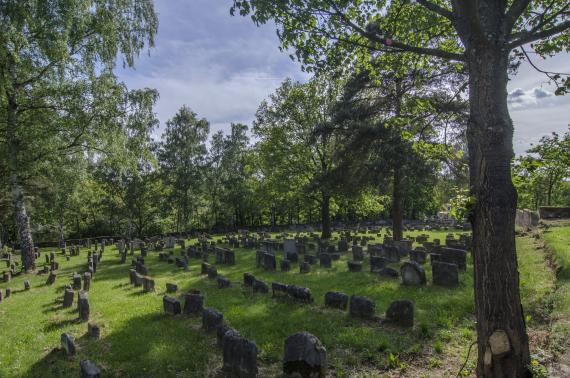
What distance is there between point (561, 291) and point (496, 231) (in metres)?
5.42

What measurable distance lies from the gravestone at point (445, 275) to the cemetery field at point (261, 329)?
255 mm

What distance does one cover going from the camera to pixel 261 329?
24.1 ft

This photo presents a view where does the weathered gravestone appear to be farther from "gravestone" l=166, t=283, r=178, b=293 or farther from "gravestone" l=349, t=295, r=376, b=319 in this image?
"gravestone" l=166, t=283, r=178, b=293

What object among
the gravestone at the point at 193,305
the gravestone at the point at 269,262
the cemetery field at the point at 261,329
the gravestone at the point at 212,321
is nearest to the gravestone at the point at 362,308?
the cemetery field at the point at 261,329

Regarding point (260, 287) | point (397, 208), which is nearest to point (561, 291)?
point (260, 287)

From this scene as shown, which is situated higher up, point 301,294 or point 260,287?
point 301,294

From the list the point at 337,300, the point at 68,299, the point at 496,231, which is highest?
the point at 496,231

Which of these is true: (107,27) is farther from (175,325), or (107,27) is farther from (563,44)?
(563,44)

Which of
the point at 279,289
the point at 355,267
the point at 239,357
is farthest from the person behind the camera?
the point at 355,267

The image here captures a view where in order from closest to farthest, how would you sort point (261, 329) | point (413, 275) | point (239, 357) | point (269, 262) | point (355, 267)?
point (239, 357), point (261, 329), point (413, 275), point (355, 267), point (269, 262)

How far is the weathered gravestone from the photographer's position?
212 inches

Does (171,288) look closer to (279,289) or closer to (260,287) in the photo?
(260,287)

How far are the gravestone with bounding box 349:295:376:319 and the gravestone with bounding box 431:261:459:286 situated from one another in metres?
3.27

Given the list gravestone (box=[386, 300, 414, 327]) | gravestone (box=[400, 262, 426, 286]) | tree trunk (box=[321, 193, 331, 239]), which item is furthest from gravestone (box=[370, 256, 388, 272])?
tree trunk (box=[321, 193, 331, 239])
